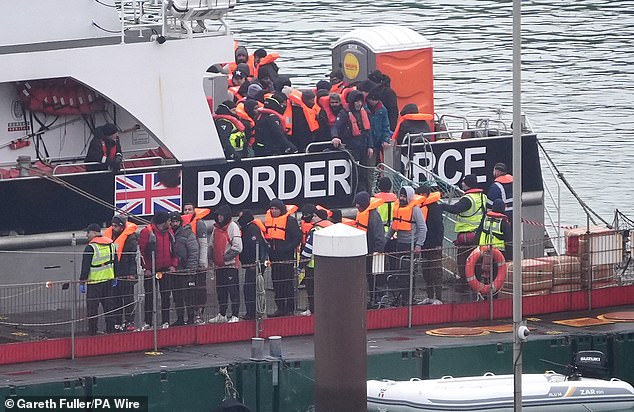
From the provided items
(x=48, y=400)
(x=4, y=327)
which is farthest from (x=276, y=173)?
(x=48, y=400)

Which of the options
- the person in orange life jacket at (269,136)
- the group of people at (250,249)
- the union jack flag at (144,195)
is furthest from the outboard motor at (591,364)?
the union jack flag at (144,195)

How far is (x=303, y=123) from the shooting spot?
19312 mm

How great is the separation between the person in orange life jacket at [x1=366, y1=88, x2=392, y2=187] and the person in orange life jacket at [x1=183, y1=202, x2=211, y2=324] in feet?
9.11

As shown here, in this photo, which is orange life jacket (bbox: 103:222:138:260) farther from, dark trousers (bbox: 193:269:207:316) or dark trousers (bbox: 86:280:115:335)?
dark trousers (bbox: 193:269:207:316)

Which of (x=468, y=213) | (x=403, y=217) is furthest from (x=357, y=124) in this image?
(x=403, y=217)

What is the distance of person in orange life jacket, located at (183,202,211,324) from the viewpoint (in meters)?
16.0

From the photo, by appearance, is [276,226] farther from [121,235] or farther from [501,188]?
[501,188]

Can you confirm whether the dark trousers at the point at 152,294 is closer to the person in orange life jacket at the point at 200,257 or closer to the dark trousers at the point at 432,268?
the person in orange life jacket at the point at 200,257

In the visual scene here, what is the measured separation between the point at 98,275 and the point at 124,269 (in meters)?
0.29

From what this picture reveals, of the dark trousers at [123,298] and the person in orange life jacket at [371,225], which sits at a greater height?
the person in orange life jacket at [371,225]

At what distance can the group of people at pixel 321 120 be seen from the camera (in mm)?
18812

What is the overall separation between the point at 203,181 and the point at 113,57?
5.64ft

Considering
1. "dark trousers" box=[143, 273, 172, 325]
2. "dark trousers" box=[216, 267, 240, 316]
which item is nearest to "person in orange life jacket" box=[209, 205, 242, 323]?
"dark trousers" box=[216, 267, 240, 316]

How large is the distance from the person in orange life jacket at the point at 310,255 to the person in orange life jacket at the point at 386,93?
3114 mm
